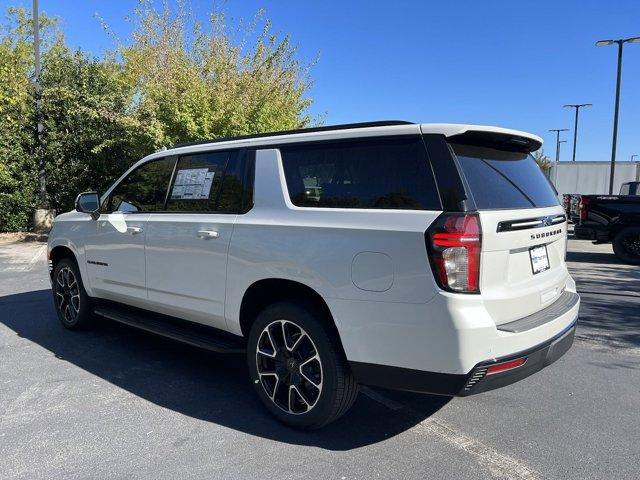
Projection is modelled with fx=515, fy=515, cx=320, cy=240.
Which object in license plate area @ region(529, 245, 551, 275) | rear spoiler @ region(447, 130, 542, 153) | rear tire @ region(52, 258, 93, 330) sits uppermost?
rear spoiler @ region(447, 130, 542, 153)

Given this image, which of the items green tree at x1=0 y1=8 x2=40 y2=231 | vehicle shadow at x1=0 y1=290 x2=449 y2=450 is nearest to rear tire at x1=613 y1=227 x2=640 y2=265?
vehicle shadow at x1=0 y1=290 x2=449 y2=450

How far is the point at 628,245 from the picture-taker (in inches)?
437

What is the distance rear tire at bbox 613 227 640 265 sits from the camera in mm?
11016

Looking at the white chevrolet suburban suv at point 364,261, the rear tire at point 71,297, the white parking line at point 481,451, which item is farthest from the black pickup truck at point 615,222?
the rear tire at point 71,297

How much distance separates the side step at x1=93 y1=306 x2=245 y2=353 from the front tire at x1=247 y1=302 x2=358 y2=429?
0.25m

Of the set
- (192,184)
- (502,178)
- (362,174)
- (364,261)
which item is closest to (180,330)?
(192,184)

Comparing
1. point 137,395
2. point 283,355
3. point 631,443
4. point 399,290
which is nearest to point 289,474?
point 283,355

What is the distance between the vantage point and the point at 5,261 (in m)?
10.8

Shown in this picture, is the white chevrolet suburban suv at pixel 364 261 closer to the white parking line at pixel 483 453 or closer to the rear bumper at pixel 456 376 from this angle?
the rear bumper at pixel 456 376

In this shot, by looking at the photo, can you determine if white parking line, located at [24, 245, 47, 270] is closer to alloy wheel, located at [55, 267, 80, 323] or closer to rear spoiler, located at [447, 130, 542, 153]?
alloy wheel, located at [55, 267, 80, 323]

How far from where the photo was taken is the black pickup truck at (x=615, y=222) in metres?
11.1

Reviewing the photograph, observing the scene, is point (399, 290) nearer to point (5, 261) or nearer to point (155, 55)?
point (5, 261)

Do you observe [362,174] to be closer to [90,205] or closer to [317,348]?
[317,348]

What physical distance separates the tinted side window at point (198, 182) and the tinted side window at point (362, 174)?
27.4 inches
